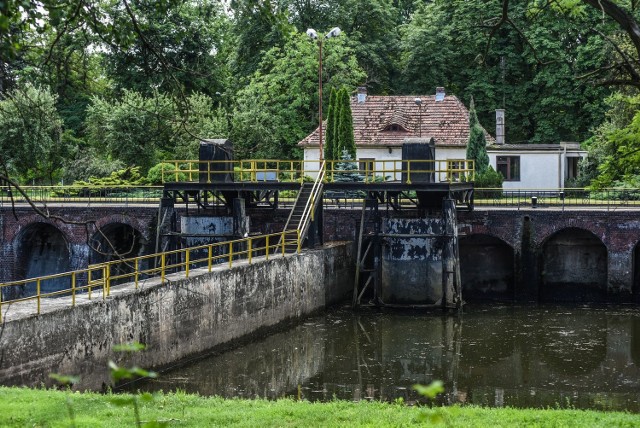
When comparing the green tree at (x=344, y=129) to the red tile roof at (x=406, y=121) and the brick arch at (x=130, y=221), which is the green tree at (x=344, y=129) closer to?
the red tile roof at (x=406, y=121)

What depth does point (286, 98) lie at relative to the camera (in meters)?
58.6

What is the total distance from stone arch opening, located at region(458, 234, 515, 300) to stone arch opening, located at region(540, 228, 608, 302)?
1.36m

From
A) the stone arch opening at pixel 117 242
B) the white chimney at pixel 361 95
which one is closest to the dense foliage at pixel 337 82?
the white chimney at pixel 361 95

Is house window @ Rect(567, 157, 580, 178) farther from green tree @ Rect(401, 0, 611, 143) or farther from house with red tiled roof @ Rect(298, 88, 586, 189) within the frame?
green tree @ Rect(401, 0, 611, 143)

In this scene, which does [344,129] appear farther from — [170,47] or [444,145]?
[170,47]

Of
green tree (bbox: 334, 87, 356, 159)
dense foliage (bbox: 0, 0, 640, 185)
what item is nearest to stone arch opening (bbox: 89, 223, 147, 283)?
dense foliage (bbox: 0, 0, 640, 185)

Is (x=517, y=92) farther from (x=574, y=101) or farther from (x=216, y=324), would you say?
(x=216, y=324)

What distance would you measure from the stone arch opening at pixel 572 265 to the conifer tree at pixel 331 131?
507 inches

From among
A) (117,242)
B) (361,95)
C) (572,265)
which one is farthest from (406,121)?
(117,242)

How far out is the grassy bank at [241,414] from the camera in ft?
47.4

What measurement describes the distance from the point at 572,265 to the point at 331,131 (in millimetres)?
14612

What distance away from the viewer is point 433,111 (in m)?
53.8

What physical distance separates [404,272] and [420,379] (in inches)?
435

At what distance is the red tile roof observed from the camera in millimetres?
52250
